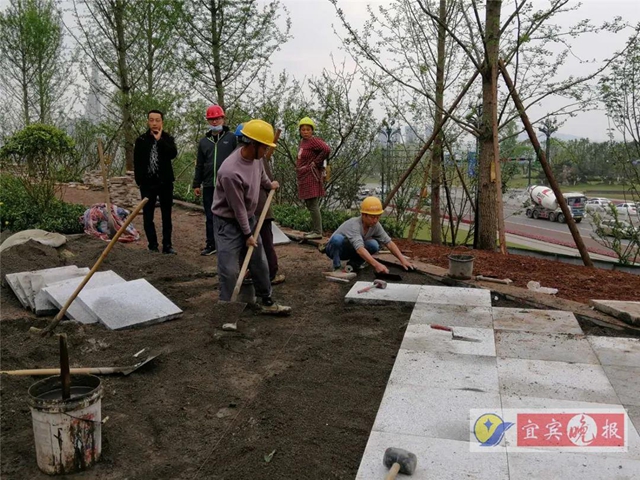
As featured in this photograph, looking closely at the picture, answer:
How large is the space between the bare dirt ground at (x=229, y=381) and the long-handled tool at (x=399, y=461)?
7.2 inches

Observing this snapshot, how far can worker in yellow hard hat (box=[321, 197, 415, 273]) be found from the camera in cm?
525

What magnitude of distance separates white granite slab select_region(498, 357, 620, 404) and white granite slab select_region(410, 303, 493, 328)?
725 mm

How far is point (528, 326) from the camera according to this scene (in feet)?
13.6

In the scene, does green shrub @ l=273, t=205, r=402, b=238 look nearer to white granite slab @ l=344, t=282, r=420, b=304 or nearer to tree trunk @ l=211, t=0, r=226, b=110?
tree trunk @ l=211, t=0, r=226, b=110

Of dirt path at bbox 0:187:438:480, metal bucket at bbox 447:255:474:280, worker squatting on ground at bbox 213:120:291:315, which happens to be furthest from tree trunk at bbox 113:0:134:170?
metal bucket at bbox 447:255:474:280

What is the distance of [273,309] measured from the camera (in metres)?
4.54

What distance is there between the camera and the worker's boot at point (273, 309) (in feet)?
14.8

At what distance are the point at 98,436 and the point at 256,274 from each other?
228cm

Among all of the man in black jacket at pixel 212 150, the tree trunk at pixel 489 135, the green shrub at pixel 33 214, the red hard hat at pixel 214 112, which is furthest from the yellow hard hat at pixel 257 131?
the green shrub at pixel 33 214

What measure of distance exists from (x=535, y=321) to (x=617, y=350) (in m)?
0.68

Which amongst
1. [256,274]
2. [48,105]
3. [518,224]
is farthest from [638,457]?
[518,224]

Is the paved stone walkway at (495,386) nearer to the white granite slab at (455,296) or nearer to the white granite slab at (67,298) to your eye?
the white granite slab at (455,296)

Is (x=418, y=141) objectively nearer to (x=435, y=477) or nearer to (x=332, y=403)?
(x=332, y=403)

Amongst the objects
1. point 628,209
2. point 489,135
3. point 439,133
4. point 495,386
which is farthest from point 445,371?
point 628,209
